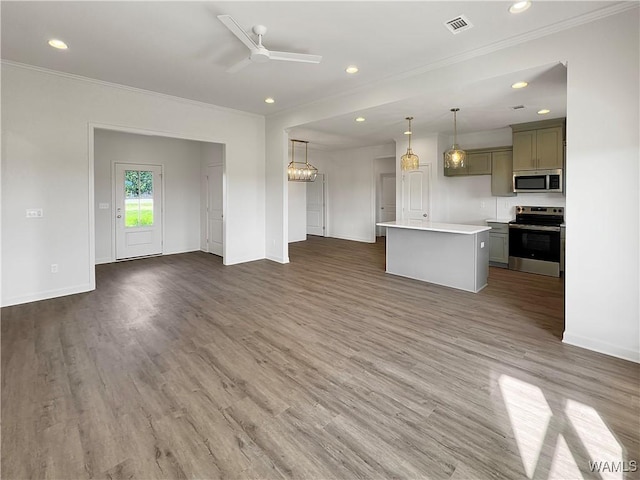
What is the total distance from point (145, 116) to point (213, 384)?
4.66 metres

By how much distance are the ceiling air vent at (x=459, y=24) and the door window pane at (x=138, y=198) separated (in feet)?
21.8

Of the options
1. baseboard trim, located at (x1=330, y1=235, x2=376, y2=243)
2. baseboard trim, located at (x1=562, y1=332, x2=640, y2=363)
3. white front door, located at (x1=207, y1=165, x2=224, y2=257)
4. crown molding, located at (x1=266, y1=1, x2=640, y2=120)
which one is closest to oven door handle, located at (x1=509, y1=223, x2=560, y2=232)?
baseboard trim, located at (x1=562, y1=332, x2=640, y2=363)

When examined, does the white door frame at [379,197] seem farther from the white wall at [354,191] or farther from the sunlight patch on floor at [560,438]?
the sunlight patch on floor at [560,438]

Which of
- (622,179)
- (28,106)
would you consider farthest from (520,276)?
(28,106)

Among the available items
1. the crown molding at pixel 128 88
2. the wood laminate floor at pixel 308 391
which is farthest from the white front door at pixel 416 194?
the crown molding at pixel 128 88

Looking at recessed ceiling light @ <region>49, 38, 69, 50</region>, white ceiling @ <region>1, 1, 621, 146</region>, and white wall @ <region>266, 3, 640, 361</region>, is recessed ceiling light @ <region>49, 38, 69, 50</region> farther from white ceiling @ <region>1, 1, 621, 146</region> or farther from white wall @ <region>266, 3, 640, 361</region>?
white wall @ <region>266, 3, 640, 361</region>

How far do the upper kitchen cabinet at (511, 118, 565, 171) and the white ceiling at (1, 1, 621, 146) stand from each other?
2.01 feet

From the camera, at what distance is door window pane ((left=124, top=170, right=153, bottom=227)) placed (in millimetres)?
7109

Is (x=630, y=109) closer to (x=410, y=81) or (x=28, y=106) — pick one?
(x=410, y=81)

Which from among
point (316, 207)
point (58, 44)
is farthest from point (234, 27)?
point (316, 207)

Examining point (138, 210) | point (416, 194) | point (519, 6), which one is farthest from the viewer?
point (416, 194)

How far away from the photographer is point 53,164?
4488mm

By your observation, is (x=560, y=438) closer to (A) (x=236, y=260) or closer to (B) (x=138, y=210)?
(A) (x=236, y=260)

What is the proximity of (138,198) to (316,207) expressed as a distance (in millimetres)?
5576
